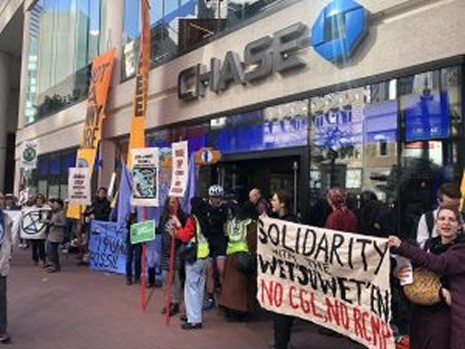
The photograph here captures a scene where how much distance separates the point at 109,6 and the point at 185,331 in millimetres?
14035

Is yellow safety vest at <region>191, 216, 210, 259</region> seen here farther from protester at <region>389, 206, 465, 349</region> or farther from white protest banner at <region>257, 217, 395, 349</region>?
protester at <region>389, 206, 465, 349</region>

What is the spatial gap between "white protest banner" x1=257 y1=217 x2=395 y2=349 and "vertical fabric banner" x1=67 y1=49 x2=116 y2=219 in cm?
1259

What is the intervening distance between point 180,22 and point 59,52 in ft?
44.8

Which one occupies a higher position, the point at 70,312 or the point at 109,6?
the point at 109,6

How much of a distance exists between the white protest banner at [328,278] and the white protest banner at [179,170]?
316cm

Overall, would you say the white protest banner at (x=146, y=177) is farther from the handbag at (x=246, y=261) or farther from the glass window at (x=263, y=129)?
the glass window at (x=263, y=129)

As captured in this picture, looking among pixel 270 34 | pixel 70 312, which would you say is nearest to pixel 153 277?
pixel 70 312

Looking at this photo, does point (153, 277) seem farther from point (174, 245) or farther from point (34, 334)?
point (34, 334)

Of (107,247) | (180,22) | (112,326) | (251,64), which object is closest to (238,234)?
(112,326)

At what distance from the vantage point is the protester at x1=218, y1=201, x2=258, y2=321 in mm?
8727

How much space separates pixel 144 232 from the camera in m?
10.3

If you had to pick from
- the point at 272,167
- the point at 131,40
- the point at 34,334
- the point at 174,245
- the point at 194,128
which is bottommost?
the point at 34,334

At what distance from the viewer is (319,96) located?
10781 millimetres

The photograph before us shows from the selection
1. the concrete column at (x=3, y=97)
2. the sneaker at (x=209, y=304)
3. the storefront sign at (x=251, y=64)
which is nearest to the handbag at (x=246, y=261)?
the sneaker at (x=209, y=304)
